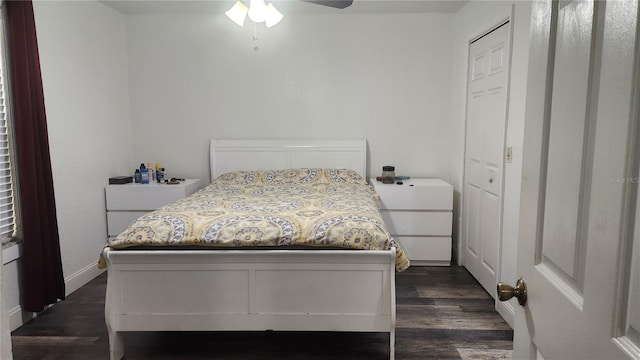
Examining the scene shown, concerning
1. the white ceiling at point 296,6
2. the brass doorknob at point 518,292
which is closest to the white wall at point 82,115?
the white ceiling at point 296,6

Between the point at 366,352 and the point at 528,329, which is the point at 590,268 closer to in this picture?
the point at 528,329

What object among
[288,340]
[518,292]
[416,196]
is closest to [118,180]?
[288,340]

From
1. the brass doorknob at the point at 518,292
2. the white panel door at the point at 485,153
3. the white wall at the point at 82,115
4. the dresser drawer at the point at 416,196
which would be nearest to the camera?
the brass doorknob at the point at 518,292

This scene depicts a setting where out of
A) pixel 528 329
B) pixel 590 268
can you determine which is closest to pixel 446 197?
pixel 528 329

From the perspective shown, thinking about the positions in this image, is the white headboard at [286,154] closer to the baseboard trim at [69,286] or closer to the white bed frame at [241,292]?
the baseboard trim at [69,286]

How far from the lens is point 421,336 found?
8.21 feet

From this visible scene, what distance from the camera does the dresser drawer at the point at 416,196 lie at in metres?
3.68

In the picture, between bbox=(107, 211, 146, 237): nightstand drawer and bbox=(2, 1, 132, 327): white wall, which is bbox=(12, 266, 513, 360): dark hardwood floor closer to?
bbox=(2, 1, 132, 327): white wall

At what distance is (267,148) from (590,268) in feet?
11.9

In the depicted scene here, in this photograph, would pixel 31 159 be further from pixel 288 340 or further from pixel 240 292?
pixel 288 340

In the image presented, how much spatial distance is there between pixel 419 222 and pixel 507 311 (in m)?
1.18

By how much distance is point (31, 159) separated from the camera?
2.65m

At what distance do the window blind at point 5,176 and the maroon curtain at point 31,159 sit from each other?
0.06 metres

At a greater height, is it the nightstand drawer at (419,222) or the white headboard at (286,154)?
the white headboard at (286,154)
